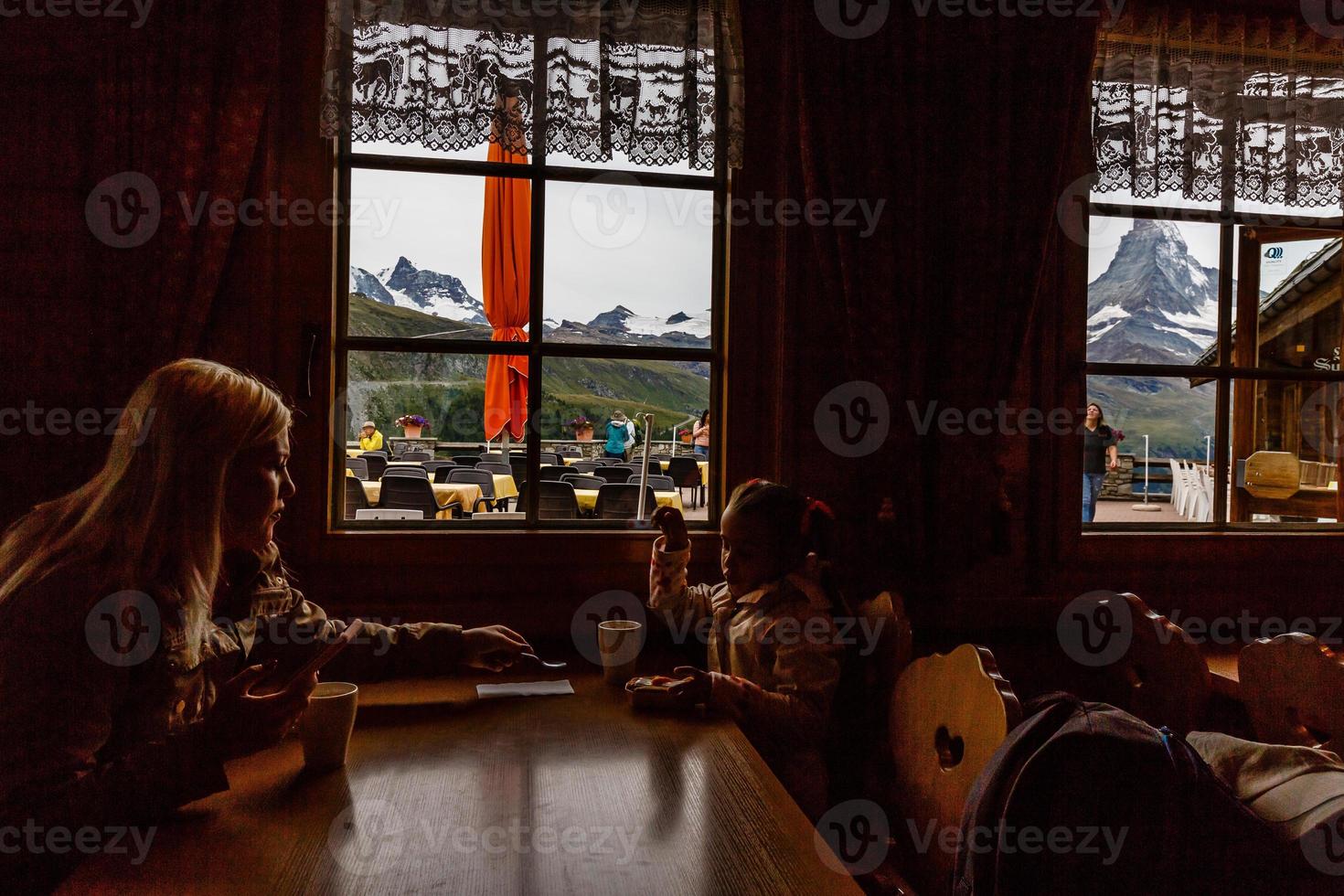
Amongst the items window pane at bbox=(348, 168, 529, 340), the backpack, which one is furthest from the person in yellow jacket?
the backpack

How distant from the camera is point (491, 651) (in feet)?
5.18

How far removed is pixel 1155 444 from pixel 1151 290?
47 centimetres

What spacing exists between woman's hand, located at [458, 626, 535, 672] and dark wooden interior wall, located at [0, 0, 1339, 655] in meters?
0.43

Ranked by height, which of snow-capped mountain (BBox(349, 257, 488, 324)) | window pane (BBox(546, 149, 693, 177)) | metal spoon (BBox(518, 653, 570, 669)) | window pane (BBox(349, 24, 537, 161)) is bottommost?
metal spoon (BBox(518, 653, 570, 669))

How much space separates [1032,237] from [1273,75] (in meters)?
0.96

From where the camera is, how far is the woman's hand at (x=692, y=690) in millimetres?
1412

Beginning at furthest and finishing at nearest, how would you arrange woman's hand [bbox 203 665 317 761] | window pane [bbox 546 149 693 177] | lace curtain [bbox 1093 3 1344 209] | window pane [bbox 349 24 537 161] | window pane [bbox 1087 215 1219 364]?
window pane [bbox 1087 215 1219 364]
lace curtain [bbox 1093 3 1344 209]
window pane [bbox 546 149 693 177]
window pane [bbox 349 24 537 161]
woman's hand [bbox 203 665 317 761]

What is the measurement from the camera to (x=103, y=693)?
1.03 m

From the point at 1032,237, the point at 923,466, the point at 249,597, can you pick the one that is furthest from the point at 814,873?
the point at 1032,237

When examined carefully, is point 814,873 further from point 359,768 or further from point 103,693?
point 103,693

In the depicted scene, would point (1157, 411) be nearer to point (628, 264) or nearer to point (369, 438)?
point (628, 264)

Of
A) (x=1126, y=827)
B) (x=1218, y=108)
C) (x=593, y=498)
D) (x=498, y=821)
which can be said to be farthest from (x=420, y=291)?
(x=1218, y=108)

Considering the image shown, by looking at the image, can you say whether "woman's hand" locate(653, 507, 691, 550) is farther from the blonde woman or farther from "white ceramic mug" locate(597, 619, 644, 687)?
the blonde woman

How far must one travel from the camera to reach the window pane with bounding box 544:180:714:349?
7.08ft
